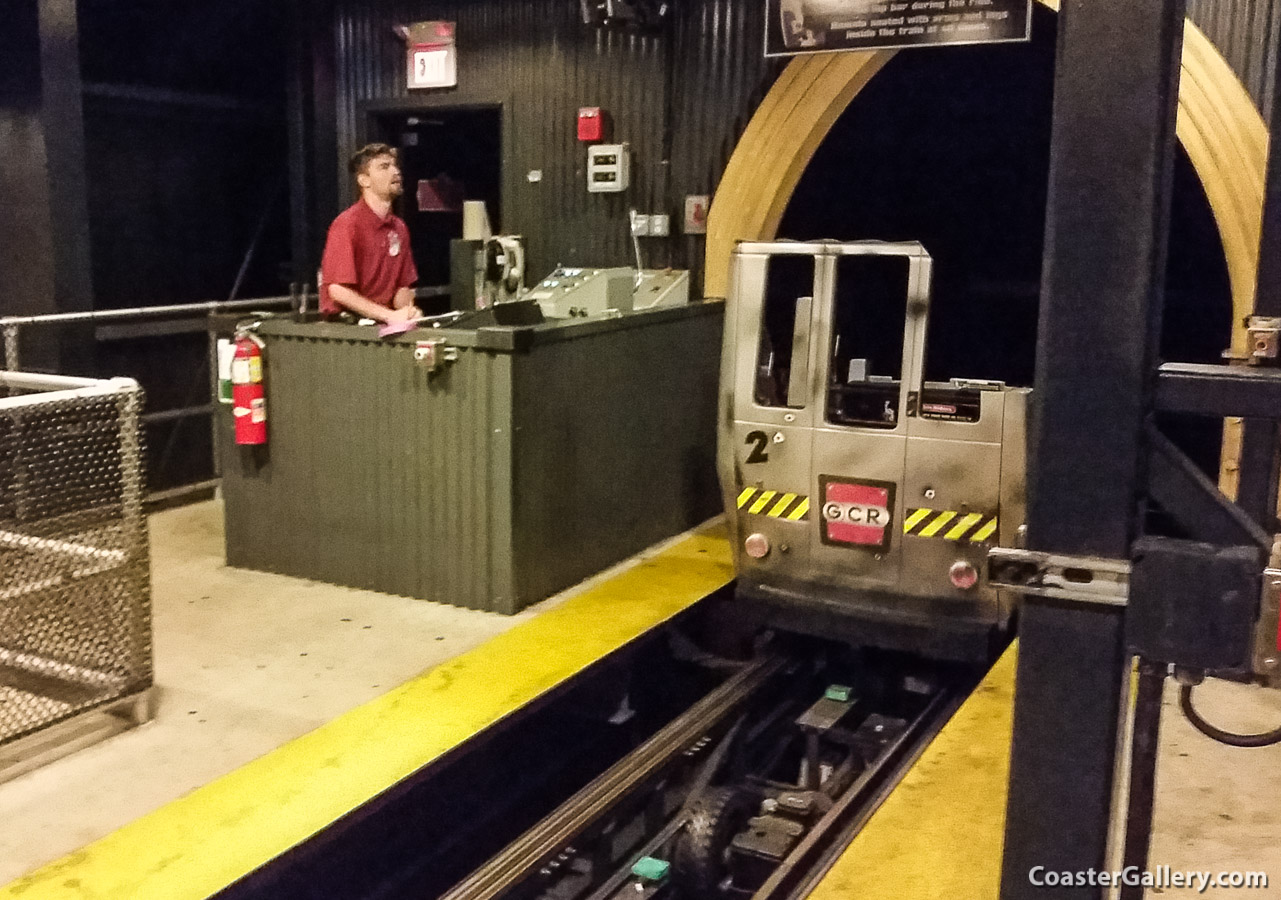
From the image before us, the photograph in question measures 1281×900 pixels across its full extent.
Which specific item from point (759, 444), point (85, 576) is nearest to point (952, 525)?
point (759, 444)

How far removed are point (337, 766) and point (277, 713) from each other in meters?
0.53

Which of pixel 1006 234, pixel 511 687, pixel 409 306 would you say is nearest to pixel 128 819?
pixel 511 687

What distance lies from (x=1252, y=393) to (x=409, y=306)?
13.8ft

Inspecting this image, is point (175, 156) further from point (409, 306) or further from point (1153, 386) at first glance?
point (1153, 386)

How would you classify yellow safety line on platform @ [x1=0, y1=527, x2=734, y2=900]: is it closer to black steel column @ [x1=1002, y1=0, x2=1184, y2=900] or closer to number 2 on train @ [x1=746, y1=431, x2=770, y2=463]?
number 2 on train @ [x1=746, y1=431, x2=770, y2=463]

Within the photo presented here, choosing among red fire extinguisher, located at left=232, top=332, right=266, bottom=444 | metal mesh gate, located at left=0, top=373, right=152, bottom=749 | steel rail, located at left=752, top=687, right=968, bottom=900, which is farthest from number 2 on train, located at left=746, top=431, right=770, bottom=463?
metal mesh gate, located at left=0, top=373, right=152, bottom=749

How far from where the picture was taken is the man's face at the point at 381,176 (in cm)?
531

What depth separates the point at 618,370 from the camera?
5766 mm

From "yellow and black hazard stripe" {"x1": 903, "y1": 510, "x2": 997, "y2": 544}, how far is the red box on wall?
336 cm

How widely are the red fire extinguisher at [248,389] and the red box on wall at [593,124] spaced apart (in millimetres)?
2688

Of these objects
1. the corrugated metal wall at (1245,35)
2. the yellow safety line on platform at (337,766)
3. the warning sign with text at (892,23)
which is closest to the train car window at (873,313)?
the warning sign with text at (892,23)

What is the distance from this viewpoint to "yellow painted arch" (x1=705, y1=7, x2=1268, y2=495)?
17.7 ft

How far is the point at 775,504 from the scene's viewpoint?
17.3ft

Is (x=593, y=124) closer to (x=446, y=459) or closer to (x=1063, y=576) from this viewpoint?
(x=446, y=459)
